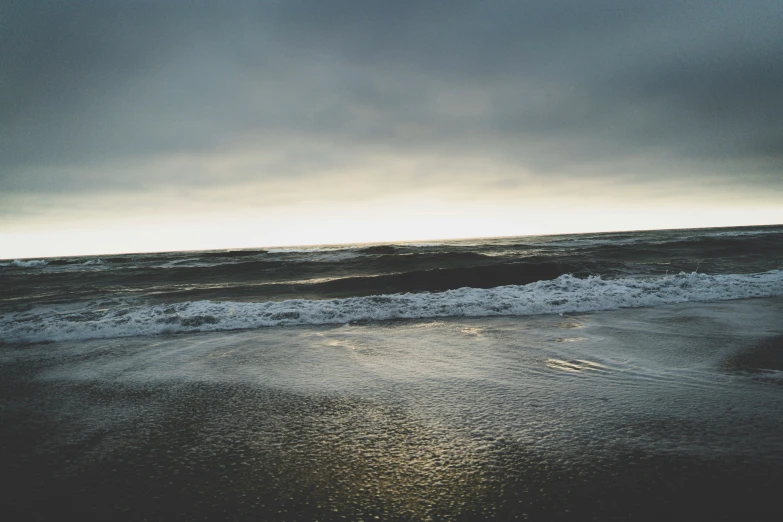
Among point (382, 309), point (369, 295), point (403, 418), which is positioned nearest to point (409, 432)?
point (403, 418)

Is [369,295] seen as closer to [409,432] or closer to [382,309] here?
[382,309]

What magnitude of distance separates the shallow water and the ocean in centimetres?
2

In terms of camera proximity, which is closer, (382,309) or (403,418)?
(403,418)

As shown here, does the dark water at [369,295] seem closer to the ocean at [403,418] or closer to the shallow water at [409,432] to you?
the ocean at [403,418]

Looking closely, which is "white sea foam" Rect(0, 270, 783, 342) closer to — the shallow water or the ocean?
the ocean

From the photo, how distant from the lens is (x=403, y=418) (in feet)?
10.1

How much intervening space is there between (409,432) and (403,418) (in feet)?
0.83

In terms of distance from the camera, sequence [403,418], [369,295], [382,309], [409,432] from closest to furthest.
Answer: [409,432], [403,418], [382,309], [369,295]

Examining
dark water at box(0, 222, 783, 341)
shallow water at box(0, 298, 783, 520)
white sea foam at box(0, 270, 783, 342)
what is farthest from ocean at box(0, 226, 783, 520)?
dark water at box(0, 222, 783, 341)

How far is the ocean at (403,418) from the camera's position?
2080 mm

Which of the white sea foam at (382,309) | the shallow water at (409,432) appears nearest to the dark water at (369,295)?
the white sea foam at (382,309)

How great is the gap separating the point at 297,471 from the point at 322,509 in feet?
1.38

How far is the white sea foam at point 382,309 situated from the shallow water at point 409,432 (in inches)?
86.0

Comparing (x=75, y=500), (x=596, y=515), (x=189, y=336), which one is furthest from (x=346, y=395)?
(x=189, y=336)
